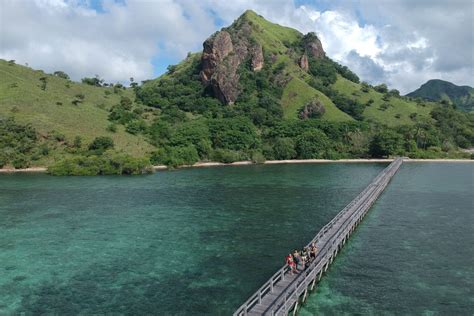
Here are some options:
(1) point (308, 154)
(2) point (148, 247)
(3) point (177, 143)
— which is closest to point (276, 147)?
(1) point (308, 154)

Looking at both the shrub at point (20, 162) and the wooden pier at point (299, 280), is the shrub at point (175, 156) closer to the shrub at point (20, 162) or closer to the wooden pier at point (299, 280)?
the shrub at point (20, 162)

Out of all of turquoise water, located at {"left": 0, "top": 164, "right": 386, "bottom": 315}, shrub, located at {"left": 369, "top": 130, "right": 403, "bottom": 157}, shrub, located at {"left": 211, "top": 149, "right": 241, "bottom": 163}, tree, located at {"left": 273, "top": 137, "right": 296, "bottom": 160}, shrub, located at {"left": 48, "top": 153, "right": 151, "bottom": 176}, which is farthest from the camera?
shrub, located at {"left": 369, "top": 130, "right": 403, "bottom": 157}

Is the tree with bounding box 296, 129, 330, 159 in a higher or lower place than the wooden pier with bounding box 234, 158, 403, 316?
higher

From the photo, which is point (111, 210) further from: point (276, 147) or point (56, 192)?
point (276, 147)

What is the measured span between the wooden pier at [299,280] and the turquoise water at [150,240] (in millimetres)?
3764

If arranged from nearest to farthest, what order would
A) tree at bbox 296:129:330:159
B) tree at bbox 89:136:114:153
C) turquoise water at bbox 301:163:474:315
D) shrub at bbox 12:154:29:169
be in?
turquoise water at bbox 301:163:474:315 < shrub at bbox 12:154:29:169 < tree at bbox 89:136:114:153 < tree at bbox 296:129:330:159

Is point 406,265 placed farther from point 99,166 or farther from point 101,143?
point 101,143

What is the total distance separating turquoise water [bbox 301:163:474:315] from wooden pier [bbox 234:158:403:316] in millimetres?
1187

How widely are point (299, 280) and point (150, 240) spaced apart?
27198mm

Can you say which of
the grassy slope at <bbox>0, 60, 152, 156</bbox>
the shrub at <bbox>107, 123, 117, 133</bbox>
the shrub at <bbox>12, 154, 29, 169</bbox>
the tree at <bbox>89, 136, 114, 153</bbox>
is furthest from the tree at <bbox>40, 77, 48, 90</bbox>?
the tree at <bbox>89, 136, 114, 153</bbox>

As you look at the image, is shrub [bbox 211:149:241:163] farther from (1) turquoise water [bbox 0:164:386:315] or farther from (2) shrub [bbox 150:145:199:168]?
(1) turquoise water [bbox 0:164:386:315]

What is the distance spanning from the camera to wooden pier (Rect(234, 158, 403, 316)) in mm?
31234

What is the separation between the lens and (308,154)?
6742 inches

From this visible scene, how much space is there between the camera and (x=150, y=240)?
2197 inches
